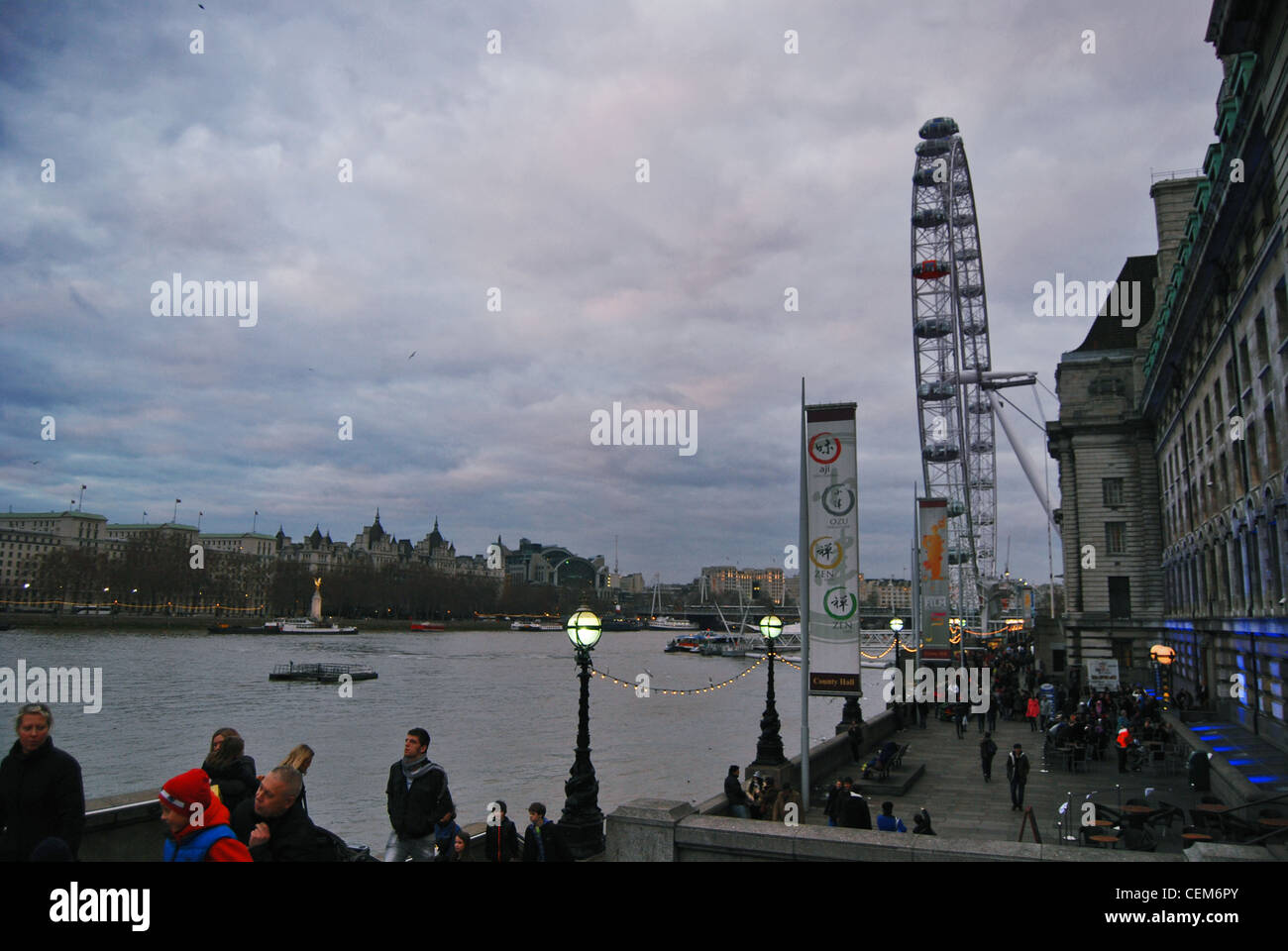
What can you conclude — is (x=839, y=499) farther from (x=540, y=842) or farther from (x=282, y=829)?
(x=282, y=829)

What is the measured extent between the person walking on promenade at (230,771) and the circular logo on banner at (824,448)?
37.1 ft

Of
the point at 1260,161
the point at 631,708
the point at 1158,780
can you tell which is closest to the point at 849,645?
the point at 1158,780

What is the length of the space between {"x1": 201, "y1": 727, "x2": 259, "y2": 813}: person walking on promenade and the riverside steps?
13.1 ft

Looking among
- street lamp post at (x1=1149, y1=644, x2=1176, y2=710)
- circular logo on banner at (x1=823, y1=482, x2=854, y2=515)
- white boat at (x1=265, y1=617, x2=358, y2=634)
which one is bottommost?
white boat at (x1=265, y1=617, x2=358, y2=634)

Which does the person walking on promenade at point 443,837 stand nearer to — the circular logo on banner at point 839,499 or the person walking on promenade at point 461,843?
the person walking on promenade at point 461,843

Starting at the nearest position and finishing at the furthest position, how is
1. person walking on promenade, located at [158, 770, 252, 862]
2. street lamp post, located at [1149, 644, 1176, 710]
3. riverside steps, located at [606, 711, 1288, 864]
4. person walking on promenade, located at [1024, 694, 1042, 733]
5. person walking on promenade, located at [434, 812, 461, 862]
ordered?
person walking on promenade, located at [158, 770, 252, 862] → riverside steps, located at [606, 711, 1288, 864] → person walking on promenade, located at [434, 812, 461, 862] → street lamp post, located at [1149, 644, 1176, 710] → person walking on promenade, located at [1024, 694, 1042, 733]

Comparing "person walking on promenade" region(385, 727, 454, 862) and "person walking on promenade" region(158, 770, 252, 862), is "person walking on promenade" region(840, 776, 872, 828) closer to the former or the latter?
"person walking on promenade" region(385, 727, 454, 862)

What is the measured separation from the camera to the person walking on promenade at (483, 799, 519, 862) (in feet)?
35.3

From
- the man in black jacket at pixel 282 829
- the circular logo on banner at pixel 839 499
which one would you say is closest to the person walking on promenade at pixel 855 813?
the circular logo on banner at pixel 839 499

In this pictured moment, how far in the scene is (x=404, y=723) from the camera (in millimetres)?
47438

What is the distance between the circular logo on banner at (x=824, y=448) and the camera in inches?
645

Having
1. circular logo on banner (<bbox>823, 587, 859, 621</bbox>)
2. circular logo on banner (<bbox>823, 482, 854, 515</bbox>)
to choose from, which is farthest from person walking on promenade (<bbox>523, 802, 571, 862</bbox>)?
circular logo on banner (<bbox>823, 482, 854, 515</bbox>)
